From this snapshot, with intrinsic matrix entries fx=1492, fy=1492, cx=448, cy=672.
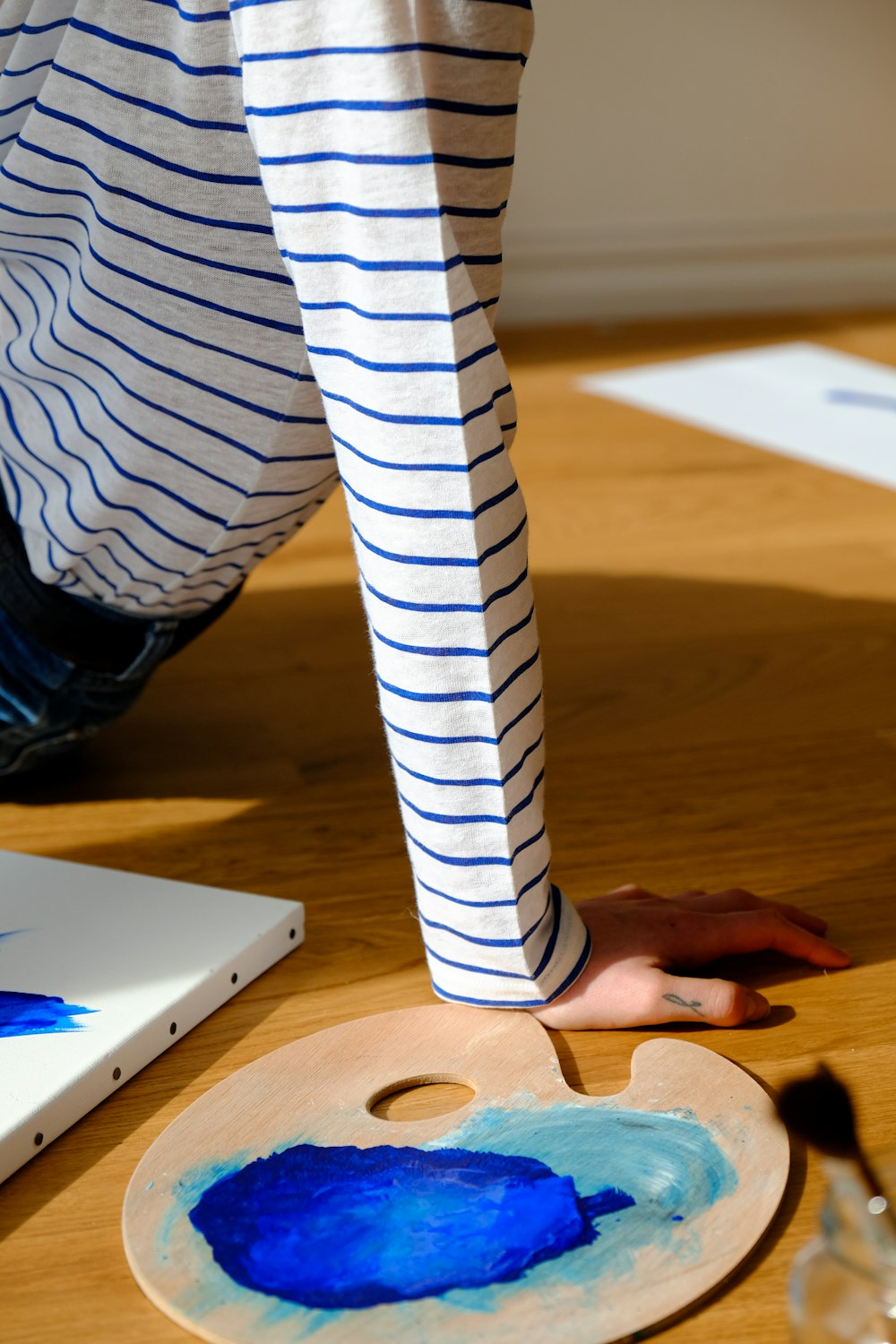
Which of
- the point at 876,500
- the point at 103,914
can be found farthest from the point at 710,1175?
the point at 876,500

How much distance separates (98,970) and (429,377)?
314mm

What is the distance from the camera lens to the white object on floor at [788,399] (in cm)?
162

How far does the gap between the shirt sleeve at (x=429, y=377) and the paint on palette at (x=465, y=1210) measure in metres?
0.08

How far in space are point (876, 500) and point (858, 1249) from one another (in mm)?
1146

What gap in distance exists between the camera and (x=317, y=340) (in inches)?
22.1

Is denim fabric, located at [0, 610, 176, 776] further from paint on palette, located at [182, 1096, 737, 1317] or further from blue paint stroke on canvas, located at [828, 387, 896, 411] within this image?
blue paint stroke on canvas, located at [828, 387, 896, 411]

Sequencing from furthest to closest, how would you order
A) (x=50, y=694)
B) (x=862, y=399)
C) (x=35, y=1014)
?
(x=862, y=399), (x=50, y=694), (x=35, y=1014)

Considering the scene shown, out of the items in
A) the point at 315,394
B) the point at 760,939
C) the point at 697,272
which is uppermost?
the point at 315,394

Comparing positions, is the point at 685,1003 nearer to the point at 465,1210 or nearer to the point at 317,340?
the point at 465,1210

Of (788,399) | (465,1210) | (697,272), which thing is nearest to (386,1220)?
(465,1210)

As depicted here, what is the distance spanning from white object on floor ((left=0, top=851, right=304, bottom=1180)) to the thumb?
0.19 meters

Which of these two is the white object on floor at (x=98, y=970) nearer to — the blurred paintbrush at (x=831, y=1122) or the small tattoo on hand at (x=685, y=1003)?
the small tattoo on hand at (x=685, y=1003)

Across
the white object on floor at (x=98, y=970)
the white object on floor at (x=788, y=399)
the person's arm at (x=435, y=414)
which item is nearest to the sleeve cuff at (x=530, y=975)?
the person's arm at (x=435, y=414)

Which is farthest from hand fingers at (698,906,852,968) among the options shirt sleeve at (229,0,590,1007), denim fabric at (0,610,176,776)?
denim fabric at (0,610,176,776)
